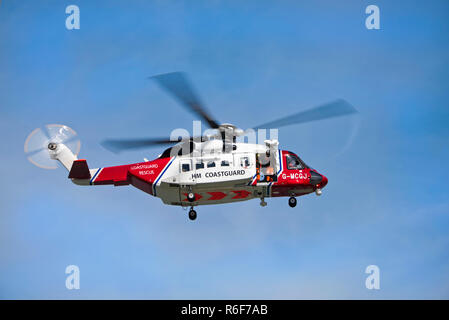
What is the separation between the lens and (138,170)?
3412cm

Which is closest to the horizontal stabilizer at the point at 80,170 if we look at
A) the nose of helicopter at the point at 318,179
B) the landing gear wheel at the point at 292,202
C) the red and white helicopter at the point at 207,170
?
the red and white helicopter at the point at 207,170

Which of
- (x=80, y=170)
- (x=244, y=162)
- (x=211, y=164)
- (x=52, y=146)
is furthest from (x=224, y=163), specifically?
(x=52, y=146)

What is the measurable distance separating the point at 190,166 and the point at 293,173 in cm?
497

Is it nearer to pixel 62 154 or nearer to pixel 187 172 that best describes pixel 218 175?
pixel 187 172

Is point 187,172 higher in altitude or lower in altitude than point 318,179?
higher

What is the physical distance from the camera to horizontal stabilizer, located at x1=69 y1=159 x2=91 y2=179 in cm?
3416

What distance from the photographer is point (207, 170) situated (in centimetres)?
3328

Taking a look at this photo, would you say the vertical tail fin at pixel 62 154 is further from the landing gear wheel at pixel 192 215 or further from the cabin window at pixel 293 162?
the cabin window at pixel 293 162

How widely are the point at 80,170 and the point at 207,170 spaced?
617 centimetres

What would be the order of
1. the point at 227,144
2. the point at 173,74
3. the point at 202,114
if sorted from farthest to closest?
the point at 227,144 < the point at 202,114 < the point at 173,74

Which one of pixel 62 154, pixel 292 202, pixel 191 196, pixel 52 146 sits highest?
pixel 52 146

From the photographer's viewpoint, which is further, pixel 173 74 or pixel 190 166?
pixel 190 166
